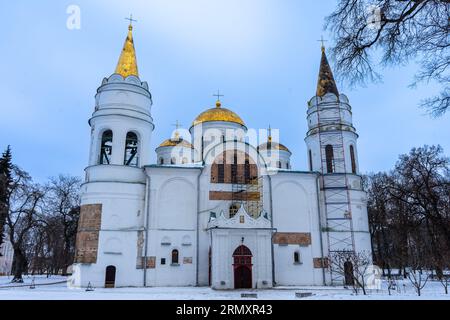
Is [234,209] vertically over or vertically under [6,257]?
over

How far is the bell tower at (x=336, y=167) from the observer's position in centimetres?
2538

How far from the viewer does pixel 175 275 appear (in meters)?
23.0

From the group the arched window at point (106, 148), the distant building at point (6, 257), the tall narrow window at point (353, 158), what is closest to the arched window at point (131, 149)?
the arched window at point (106, 148)

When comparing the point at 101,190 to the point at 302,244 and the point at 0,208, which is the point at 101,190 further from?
the point at 302,244

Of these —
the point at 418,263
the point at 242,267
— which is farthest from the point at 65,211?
the point at 418,263

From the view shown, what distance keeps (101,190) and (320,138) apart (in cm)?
1647

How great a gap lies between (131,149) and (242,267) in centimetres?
1143

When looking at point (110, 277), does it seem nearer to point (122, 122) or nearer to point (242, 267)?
point (242, 267)

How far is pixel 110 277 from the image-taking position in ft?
72.8

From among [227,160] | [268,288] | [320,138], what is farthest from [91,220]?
[320,138]

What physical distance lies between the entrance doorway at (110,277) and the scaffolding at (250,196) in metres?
8.98

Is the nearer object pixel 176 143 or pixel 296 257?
pixel 296 257

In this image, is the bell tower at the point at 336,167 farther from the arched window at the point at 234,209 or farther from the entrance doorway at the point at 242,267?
the entrance doorway at the point at 242,267

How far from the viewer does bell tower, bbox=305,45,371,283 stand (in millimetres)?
25375
